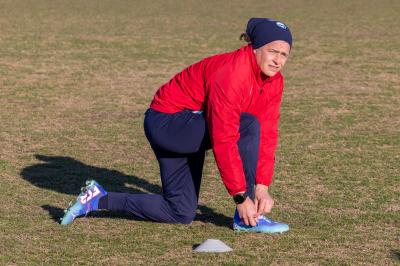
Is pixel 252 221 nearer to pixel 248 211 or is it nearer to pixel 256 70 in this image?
pixel 248 211

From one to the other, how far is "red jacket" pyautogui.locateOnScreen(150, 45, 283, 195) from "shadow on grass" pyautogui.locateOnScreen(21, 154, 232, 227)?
1.11m

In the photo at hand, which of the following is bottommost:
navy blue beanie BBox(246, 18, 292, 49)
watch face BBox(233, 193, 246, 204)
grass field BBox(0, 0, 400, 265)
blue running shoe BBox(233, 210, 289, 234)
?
grass field BBox(0, 0, 400, 265)

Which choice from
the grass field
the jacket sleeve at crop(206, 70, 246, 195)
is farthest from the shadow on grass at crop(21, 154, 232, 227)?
the jacket sleeve at crop(206, 70, 246, 195)

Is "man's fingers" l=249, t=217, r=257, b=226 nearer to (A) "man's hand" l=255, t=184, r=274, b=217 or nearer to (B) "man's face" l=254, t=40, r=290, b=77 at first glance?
(A) "man's hand" l=255, t=184, r=274, b=217

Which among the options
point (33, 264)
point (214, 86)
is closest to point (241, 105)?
point (214, 86)

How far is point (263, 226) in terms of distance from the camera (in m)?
7.23

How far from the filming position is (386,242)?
7.03 m

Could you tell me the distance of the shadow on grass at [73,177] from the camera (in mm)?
8727

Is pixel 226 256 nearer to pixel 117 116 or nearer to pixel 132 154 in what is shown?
pixel 132 154

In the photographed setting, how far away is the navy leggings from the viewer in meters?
7.02

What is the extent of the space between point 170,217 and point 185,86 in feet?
3.39

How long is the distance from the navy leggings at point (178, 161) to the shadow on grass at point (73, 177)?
59 cm

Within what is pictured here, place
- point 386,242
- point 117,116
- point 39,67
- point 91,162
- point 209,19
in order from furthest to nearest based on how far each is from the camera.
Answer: point 209,19, point 39,67, point 117,116, point 91,162, point 386,242

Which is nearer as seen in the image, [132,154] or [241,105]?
[241,105]
